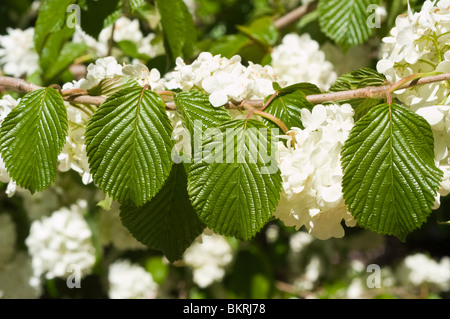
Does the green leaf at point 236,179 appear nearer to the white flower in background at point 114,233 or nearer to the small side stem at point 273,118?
the small side stem at point 273,118

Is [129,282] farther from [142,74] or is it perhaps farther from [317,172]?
[317,172]

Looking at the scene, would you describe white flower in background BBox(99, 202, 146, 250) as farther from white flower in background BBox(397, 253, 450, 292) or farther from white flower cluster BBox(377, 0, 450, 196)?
white flower in background BBox(397, 253, 450, 292)

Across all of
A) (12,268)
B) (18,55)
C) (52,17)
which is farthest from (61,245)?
(52,17)

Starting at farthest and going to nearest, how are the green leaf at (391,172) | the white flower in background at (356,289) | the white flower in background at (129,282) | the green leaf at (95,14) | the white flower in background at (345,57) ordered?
the white flower in background at (356,289) < the white flower in background at (129,282) < the white flower in background at (345,57) < the green leaf at (95,14) < the green leaf at (391,172)

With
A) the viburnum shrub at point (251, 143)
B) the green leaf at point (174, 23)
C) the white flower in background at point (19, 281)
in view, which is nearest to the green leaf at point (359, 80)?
the viburnum shrub at point (251, 143)

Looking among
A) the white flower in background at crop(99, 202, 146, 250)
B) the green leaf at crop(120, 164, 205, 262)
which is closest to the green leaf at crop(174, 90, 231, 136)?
the green leaf at crop(120, 164, 205, 262)

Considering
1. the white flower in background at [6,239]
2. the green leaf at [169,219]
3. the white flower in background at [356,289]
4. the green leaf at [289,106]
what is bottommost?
the white flower in background at [356,289]

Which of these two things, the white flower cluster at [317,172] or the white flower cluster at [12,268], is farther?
the white flower cluster at [12,268]
